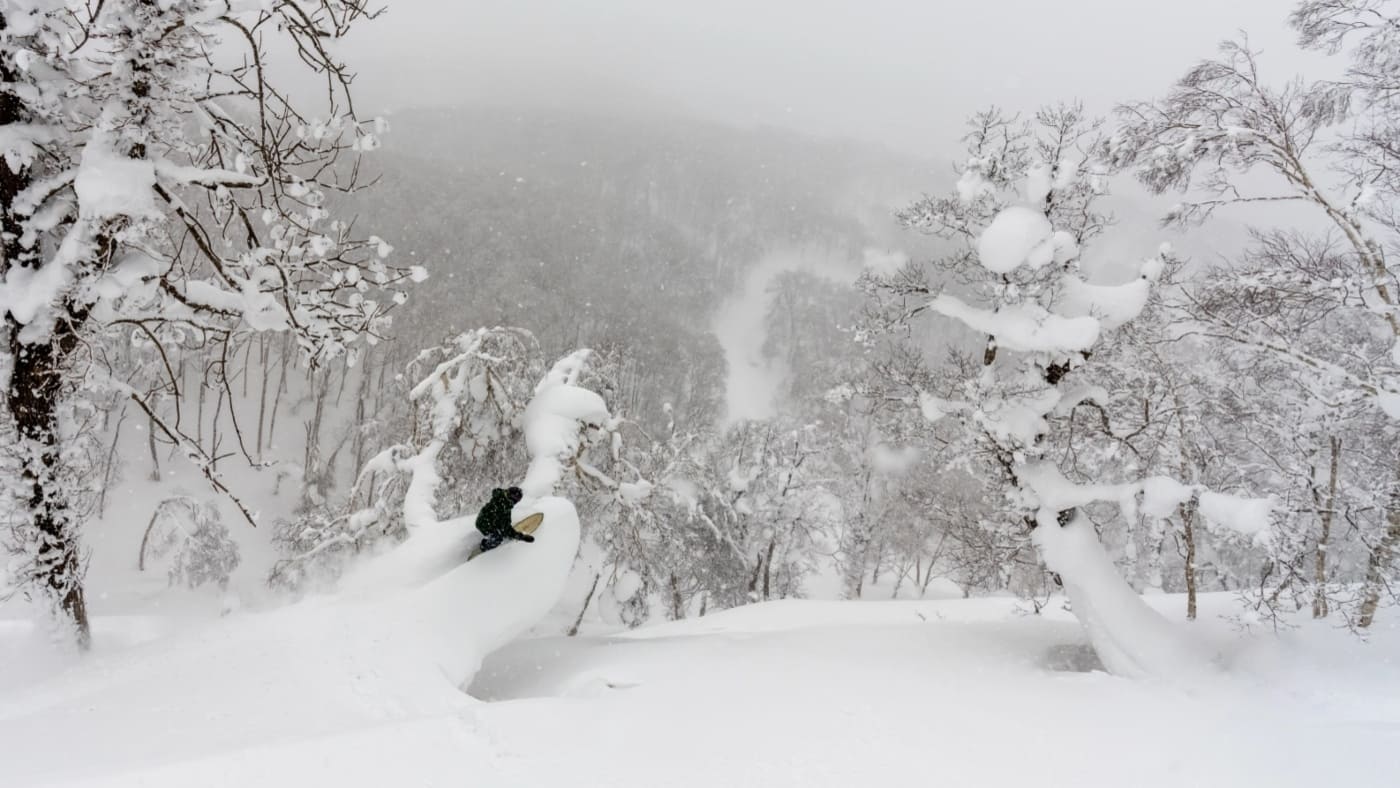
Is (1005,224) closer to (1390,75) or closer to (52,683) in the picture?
(1390,75)

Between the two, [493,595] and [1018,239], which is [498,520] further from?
[1018,239]

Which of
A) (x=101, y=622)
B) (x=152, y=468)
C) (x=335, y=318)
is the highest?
(x=335, y=318)

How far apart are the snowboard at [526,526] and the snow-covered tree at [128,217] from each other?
2.99 metres

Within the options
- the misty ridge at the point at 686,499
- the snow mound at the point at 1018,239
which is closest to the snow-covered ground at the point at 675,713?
the misty ridge at the point at 686,499

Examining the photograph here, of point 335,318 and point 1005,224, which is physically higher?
point 1005,224

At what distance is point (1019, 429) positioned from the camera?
7816 mm

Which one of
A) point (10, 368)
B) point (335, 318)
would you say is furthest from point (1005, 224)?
point (10, 368)

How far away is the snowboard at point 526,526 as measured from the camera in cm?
780

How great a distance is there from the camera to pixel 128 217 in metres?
4.64

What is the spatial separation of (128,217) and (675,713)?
17.3 ft

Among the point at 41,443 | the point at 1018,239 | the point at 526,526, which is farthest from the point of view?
the point at 526,526

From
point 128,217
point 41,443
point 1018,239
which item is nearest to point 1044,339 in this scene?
point 1018,239

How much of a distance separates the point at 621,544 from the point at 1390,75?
36.9 feet

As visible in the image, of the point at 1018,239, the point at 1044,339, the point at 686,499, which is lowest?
the point at 686,499
